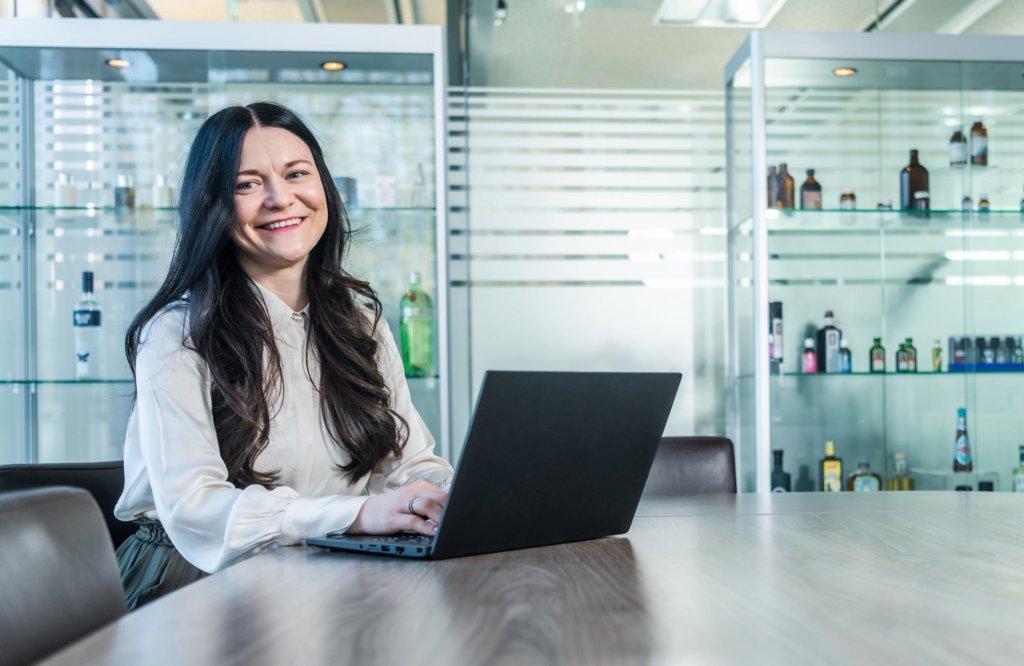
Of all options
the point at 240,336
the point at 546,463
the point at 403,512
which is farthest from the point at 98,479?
the point at 546,463

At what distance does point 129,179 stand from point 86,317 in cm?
50

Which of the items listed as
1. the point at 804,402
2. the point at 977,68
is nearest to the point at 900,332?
the point at 804,402

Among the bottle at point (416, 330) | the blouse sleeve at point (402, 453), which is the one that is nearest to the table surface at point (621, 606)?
the blouse sleeve at point (402, 453)

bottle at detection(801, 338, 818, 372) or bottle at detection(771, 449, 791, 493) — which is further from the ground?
bottle at detection(801, 338, 818, 372)

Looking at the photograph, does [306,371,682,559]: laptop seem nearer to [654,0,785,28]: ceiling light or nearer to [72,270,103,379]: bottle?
[72,270,103,379]: bottle

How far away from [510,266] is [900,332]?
5.15 ft

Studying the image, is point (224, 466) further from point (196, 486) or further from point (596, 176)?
point (596, 176)

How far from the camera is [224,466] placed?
146cm

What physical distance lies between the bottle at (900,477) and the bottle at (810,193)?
100cm

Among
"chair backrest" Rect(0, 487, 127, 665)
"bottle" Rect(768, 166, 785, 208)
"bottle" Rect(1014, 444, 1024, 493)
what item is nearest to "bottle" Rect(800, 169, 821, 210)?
"bottle" Rect(768, 166, 785, 208)

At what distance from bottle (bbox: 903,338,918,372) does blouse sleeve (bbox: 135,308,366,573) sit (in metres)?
3.04

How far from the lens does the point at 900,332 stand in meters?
3.92

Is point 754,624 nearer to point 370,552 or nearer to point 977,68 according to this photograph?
point 370,552

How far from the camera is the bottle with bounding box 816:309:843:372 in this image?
385 cm
